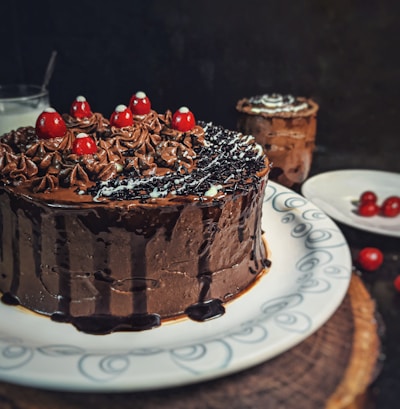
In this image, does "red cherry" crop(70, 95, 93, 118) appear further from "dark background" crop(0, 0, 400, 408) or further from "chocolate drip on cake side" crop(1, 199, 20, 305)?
"dark background" crop(0, 0, 400, 408)

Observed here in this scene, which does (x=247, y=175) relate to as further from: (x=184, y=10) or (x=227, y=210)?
(x=184, y=10)

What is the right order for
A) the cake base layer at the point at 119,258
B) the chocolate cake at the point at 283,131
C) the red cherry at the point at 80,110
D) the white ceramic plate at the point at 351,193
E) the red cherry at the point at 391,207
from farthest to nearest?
the chocolate cake at the point at 283,131
the red cherry at the point at 391,207
the white ceramic plate at the point at 351,193
the red cherry at the point at 80,110
the cake base layer at the point at 119,258

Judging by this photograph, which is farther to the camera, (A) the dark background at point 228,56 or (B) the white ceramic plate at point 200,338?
(A) the dark background at point 228,56

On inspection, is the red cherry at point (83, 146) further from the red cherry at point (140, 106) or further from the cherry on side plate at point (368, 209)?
the cherry on side plate at point (368, 209)

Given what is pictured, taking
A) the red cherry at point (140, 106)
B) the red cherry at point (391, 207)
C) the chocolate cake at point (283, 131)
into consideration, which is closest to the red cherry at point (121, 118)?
the red cherry at point (140, 106)

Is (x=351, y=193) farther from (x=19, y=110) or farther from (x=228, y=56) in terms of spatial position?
(x=19, y=110)
